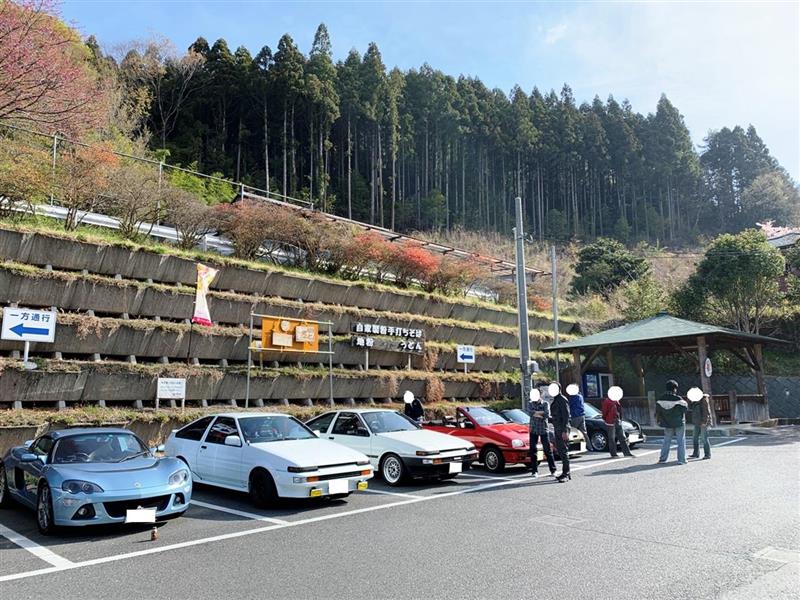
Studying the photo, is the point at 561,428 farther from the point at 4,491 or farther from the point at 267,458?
the point at 4,491

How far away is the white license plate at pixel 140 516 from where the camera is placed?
6.88m

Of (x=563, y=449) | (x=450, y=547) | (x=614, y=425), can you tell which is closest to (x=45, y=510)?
(x=450, y=547)

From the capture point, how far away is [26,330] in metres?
13.6

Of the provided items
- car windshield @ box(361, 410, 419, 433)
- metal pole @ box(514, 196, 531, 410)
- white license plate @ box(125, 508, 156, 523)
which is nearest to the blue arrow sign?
car windshield @ box(361, 410, 419, 433)

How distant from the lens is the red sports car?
480 inches

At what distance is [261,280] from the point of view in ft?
65.5

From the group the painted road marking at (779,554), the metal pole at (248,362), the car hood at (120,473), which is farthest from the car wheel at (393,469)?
the metal pole at (248,362)

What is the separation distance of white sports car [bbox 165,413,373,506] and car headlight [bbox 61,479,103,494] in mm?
2422

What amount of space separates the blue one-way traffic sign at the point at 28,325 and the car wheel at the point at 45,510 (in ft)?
24.7

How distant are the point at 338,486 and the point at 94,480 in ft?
10.8

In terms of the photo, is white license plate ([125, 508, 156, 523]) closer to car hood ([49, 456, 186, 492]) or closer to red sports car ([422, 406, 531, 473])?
car hood ([49, 456, 186, 492])

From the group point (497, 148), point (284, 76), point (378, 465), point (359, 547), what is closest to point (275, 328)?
point (378, 465)

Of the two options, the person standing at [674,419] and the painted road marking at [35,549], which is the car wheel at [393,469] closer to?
the painted road marking at [35,549]

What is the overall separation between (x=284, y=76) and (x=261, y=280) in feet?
93.7
